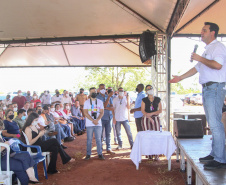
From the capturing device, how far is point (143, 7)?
631cm

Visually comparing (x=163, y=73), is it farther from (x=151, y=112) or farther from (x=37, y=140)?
(x=37, y=140)

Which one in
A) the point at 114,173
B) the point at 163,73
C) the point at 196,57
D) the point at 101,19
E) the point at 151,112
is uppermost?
the point at 101,19

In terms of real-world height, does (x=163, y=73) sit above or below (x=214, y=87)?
above

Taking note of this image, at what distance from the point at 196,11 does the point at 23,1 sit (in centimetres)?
463

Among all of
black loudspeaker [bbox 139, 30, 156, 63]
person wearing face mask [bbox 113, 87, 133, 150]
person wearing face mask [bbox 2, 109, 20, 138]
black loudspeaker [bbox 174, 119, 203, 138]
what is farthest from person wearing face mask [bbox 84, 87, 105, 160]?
black loudspeaker [bbox 139, 30, 156, 63]

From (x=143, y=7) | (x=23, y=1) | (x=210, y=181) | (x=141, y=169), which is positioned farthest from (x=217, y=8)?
(x=23, y=1)

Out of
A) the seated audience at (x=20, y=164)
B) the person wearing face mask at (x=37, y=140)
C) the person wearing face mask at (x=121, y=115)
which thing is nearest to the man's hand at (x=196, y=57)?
the seated audience at (x=20, y=164)

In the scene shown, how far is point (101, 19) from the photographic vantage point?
7699 mm

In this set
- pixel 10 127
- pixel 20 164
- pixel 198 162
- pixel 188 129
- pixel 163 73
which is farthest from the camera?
pixel 163 73

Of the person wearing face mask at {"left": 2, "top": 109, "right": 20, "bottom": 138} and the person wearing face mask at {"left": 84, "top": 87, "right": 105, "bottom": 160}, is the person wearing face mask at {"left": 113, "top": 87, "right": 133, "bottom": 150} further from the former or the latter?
the person wearing face mask at {"left": 2, "top": 109, "right": 20, "bottom": 138}

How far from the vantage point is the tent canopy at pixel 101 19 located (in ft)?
18.7

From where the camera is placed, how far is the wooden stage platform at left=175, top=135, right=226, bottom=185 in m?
2.30

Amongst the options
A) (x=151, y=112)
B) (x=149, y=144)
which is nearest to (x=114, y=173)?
(x=149, y=144)

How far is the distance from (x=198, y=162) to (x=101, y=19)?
19.7 ft
